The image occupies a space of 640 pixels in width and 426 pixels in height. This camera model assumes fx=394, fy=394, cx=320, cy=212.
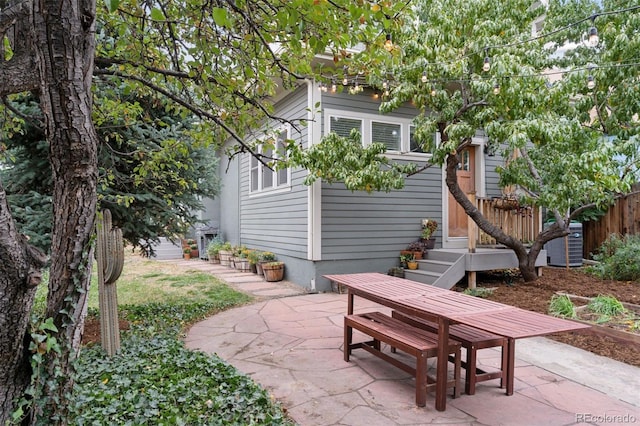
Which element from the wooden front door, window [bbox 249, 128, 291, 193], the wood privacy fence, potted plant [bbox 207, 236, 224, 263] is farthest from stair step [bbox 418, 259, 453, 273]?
potted plant [bbox 207, 236, 224, 263]

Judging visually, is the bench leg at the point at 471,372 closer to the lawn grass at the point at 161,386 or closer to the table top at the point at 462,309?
the table top at the point at 462,309

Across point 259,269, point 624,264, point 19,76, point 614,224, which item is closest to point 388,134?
point 259,269

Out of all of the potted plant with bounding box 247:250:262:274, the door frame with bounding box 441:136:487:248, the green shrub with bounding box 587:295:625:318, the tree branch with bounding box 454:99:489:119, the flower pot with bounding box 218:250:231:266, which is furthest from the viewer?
the flower pot with bounding box 218:250:231:266

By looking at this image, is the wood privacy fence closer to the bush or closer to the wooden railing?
the bush

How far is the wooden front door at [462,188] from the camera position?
28.0 feet

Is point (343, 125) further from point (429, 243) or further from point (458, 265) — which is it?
point (458, 265)

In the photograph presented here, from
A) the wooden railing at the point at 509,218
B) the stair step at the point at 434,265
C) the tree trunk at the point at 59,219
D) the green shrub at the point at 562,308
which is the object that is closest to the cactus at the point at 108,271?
the tree trunk at the point at 59,219

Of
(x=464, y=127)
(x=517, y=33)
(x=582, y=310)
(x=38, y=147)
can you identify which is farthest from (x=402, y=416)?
(x=517, y=33)

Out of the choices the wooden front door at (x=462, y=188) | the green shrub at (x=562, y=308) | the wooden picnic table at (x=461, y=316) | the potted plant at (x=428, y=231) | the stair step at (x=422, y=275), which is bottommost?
the green shrub at (x=562, y=308)

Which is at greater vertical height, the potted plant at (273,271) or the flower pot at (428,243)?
the flower pot at (428,243)

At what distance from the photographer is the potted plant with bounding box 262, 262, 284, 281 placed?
8.15 m

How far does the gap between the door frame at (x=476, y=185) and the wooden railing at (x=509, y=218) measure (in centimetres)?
55

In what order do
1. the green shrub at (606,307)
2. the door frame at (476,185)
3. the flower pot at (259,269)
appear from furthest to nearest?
the flower pot at (259,269) < the door frame at (476,185) < the green shrub at (606,307)

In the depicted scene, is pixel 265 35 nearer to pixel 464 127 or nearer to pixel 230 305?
pixel 464 127
